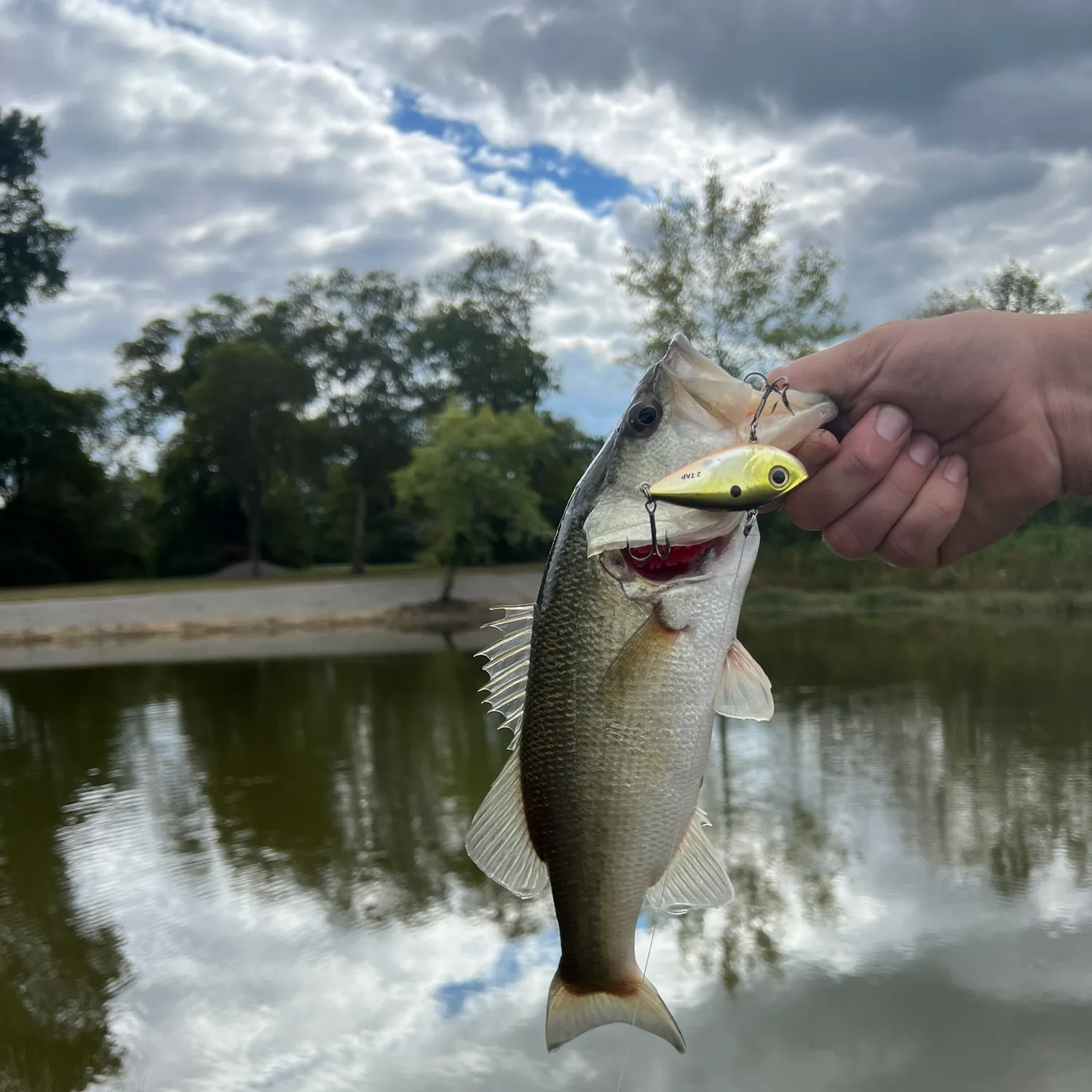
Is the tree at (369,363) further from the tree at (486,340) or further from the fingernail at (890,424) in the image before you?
the fingernail at (890,424)

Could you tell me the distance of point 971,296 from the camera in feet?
81.0

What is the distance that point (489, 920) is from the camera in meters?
6.28

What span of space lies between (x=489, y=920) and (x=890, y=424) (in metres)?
5.33

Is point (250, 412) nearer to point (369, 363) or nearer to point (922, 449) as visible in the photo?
point (369, 363)

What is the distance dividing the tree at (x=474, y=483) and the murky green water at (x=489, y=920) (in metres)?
15.1

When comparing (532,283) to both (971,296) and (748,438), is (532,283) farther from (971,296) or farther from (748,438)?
(748,438)

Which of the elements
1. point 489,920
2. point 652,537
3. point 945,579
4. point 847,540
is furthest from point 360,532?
point 652,537

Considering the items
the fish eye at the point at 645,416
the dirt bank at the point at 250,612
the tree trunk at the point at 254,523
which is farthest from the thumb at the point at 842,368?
the tree trunk at the point at 254,523

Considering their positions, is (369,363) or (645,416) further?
(369,363)

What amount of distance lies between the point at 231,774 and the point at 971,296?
23.2 m

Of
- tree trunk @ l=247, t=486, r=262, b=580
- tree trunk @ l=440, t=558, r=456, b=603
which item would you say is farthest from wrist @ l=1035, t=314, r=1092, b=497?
tree trunk @ l=247, t=486, r=262, b=580

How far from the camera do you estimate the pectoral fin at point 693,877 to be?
5.70 feet

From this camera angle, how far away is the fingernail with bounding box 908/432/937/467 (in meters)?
2.03

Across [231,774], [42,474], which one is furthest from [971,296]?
[42,474]
